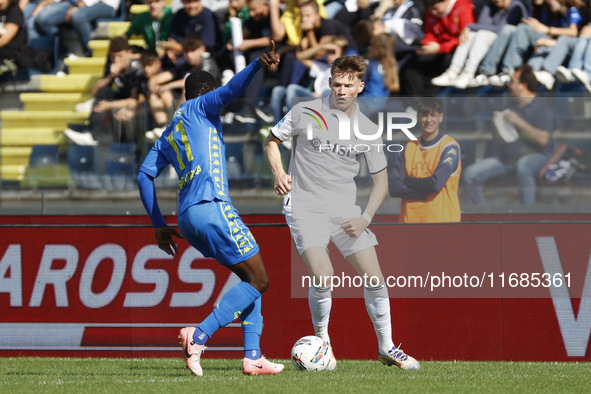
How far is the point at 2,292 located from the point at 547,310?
4733 mm

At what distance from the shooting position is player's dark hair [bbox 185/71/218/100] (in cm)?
723

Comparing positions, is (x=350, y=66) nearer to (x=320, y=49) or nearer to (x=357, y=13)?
(x=320, y=49)

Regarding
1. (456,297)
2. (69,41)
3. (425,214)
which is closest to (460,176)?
(425,214)

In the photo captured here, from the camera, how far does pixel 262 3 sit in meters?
12.2

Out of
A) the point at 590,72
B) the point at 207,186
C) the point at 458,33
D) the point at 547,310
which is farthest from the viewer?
the point at 458,33

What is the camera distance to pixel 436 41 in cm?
1166

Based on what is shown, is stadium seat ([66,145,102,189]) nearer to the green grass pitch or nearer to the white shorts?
the green grass pitch

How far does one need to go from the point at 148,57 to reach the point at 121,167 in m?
2.15

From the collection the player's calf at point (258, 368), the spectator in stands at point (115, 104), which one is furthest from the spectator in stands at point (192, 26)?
the player's calf at point (258, 368)

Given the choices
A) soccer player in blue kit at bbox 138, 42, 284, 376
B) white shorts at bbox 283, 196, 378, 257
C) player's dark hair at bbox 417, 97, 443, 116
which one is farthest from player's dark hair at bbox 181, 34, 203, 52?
soccer player in blue kit at bbox 138, 42, 284, 376

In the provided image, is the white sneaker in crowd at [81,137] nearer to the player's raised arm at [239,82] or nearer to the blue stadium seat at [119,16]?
the blue stadium seat at [119,16]

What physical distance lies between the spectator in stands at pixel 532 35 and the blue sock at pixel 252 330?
181 inches

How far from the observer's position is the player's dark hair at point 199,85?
7.23 meters

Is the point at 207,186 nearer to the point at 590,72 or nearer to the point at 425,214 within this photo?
the point at 425,214
